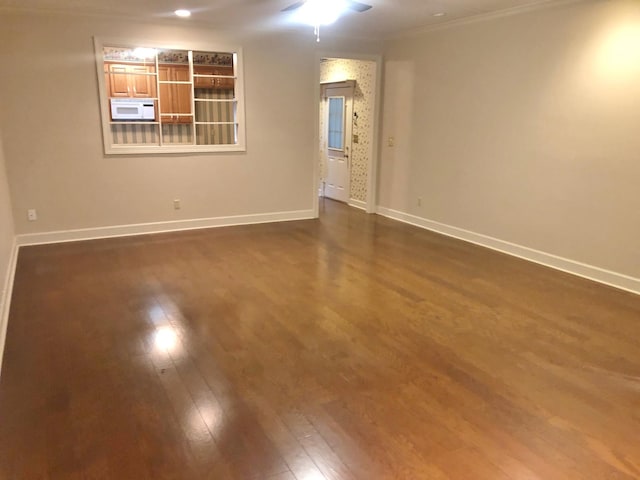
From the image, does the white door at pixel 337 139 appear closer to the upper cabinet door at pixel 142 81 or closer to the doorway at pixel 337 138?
the doorway at pixel 337 138


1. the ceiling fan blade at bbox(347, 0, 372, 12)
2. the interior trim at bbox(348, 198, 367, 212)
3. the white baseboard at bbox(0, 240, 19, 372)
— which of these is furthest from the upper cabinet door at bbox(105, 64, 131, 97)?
the ceiling fan blade at bbox(347, 0, 372, 12)

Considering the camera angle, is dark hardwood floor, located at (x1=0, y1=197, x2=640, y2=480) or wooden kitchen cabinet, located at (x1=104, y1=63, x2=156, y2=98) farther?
wooden kitchen cabinet, located at (x1=104, y1=63, x2=156, y2=98)

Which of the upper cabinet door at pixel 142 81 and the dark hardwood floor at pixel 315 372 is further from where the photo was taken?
the upper cabinet door at pixel 142 81

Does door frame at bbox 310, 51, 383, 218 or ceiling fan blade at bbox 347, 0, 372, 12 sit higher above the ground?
ceiling fan blade at bbox 347, 0, 372, 12

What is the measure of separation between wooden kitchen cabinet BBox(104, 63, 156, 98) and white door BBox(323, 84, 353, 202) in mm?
2963

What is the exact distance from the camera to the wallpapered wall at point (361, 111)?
278 inches

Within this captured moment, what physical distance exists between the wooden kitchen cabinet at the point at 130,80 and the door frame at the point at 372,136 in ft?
9.27

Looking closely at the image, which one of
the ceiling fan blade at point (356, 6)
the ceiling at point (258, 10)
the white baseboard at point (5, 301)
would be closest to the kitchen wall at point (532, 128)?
the ceiling at point (258, 10)

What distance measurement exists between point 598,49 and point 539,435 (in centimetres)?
356

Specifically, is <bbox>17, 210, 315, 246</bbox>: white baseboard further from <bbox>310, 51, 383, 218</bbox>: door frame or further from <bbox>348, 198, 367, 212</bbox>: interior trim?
<bbox>348, 198, 367, 212</bbox>: interior trim

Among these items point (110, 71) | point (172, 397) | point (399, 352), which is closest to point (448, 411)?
point (399, 352)

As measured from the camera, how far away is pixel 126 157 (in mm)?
5586

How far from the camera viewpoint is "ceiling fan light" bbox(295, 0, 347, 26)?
411 centimetres

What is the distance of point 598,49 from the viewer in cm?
416
